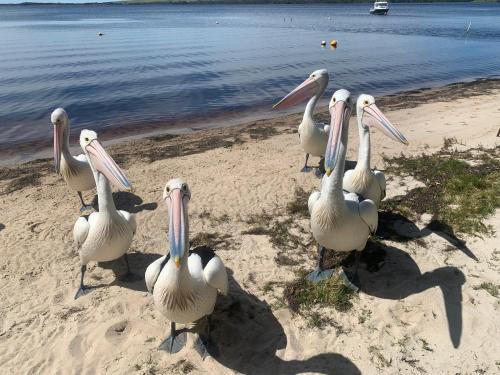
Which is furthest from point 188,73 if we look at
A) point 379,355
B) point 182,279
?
point 379,355

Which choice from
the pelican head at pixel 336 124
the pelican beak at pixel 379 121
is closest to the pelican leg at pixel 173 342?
the pelican head at pixel 336 124

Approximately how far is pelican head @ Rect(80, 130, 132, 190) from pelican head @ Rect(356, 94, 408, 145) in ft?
10.3

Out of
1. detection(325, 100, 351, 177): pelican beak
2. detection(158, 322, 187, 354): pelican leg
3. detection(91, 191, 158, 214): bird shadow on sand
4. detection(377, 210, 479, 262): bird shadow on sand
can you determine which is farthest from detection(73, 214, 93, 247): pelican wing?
detection(377, 210, 479, 262): bird shadow on sand

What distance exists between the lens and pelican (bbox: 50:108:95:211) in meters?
6.42

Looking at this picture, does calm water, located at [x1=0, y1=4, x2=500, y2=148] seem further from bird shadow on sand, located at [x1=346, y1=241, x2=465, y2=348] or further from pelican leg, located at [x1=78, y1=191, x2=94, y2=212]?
bird shadow on sand, located at [x1=346, y1=241, x2=465, y2=348]

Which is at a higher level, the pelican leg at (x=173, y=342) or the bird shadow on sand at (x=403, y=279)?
the bird shadow on sand at (x=403, y=279)

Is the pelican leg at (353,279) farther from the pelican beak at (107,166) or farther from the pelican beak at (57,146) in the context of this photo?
the pelican beak at (57,146)

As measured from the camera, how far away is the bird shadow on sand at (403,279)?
4387 mm

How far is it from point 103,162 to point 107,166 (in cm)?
12

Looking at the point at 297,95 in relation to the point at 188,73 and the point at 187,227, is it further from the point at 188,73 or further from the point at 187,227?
the point at 188,73

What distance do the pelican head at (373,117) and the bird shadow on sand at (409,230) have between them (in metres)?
1.60

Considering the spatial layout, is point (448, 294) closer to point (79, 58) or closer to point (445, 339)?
point (445, 339)

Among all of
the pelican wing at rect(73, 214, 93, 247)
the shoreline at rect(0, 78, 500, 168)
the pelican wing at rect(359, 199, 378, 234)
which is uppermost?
the pelican wing at rect(359, 199, 378, 234)

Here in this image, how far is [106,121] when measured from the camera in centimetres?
1353
